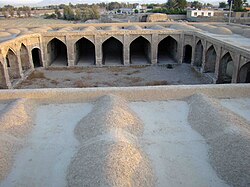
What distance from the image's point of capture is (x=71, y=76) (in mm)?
22328

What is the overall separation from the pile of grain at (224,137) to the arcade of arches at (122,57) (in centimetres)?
734

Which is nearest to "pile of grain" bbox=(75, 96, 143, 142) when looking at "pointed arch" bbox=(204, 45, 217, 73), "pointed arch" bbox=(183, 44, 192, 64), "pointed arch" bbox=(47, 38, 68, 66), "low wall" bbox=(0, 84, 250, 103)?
"low wall" bbox=(0, 84, 250, 103)

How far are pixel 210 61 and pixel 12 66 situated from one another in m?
15.7

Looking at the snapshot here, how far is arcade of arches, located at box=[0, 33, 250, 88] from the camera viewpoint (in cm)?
1883

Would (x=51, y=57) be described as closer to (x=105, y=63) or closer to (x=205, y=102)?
→ (x=105, y=63)

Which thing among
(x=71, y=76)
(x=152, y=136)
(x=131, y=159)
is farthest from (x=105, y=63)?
(x=131, y=159)

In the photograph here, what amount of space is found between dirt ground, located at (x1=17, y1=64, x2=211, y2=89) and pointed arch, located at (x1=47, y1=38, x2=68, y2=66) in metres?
1.82

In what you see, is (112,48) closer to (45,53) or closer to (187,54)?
(45,53)

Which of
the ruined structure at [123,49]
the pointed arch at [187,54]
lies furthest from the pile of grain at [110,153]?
the pointed arch at [187,54]

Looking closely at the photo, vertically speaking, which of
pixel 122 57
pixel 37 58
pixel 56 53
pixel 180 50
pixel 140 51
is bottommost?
pixel 122 57

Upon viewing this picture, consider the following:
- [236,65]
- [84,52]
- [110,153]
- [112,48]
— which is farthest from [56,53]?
[110,153]

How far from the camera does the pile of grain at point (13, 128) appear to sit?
7320mm

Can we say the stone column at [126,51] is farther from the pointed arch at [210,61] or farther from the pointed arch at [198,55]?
the pointed arch at [210,61]

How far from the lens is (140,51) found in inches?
1214
